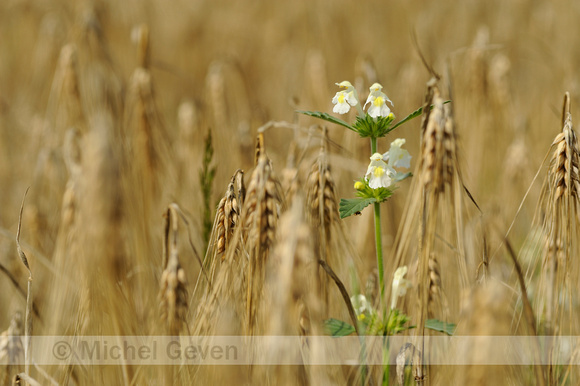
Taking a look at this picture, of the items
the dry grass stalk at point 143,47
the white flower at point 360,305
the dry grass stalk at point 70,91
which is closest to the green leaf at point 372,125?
the white flower at point 360,305

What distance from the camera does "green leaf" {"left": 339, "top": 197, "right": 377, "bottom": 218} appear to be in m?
1.25

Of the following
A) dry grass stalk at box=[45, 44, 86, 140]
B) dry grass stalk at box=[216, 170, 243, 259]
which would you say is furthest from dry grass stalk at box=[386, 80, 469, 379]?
dry grass stalk at box=[45, 44, 86, 140]

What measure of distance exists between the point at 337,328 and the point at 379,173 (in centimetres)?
37

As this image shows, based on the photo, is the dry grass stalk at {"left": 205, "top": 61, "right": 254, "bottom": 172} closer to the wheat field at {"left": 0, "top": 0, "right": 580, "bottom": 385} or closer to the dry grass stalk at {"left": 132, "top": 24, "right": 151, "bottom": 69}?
the wheat field at {"left": 0, "top": 0, "right": 580, "bottom": 385}

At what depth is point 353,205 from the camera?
4.33 feet

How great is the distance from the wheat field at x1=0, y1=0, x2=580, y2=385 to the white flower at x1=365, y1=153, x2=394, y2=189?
97mm

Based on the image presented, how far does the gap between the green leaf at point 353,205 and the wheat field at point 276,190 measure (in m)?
0.02

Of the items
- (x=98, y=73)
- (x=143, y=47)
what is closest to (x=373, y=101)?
(x=143, y=47)

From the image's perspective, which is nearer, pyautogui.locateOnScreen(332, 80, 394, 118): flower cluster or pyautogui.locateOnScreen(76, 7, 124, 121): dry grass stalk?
pyautogui.locateOnScreen(332, 80, 394, 118): flower cluster

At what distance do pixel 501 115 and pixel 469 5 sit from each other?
292 cm

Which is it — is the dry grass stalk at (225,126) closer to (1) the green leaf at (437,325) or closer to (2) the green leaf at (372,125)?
(2) the green leaf at (372,125)

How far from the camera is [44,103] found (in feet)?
14.3

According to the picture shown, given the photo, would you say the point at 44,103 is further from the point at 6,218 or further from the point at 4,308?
the point at 4,308

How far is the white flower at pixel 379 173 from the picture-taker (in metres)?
1.27
